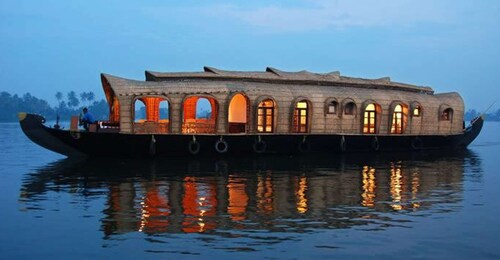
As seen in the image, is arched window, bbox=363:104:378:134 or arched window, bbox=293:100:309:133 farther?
arched window, bbox=363:104:378:134

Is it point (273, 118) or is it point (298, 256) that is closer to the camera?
point (298, 256)

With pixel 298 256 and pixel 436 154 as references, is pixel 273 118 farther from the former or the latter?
pixel 298 256

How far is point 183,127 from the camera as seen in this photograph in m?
23.4

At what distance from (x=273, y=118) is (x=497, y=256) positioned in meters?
16.7

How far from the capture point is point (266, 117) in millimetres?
24844

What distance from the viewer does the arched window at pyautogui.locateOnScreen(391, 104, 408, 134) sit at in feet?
93.4

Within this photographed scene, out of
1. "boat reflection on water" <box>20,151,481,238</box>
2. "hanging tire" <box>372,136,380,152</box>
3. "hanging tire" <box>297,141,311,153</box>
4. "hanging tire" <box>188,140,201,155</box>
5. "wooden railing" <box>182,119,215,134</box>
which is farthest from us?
"hanging tire" <box>372,136,380,152</box>

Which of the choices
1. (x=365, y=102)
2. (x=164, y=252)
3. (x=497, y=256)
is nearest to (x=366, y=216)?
(x=497, y=256)

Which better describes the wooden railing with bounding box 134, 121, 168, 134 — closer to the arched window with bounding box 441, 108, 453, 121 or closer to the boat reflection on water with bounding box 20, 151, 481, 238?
the boat reflection on water with bounding box 20, 151, 481, 238

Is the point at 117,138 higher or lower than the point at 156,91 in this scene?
lower

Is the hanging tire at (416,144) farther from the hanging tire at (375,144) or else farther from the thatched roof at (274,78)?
the thatched roof at (274,78)

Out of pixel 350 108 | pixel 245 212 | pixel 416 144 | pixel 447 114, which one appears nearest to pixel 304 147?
pixel 350 108

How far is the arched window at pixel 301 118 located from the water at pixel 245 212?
16.8 feet

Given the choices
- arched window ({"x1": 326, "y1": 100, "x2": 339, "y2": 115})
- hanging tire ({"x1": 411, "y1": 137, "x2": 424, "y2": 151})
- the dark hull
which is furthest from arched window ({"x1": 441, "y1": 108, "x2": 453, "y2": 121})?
arched window ({"x1": 326, "y1": 100, "x2": 339, "y2": 115})
